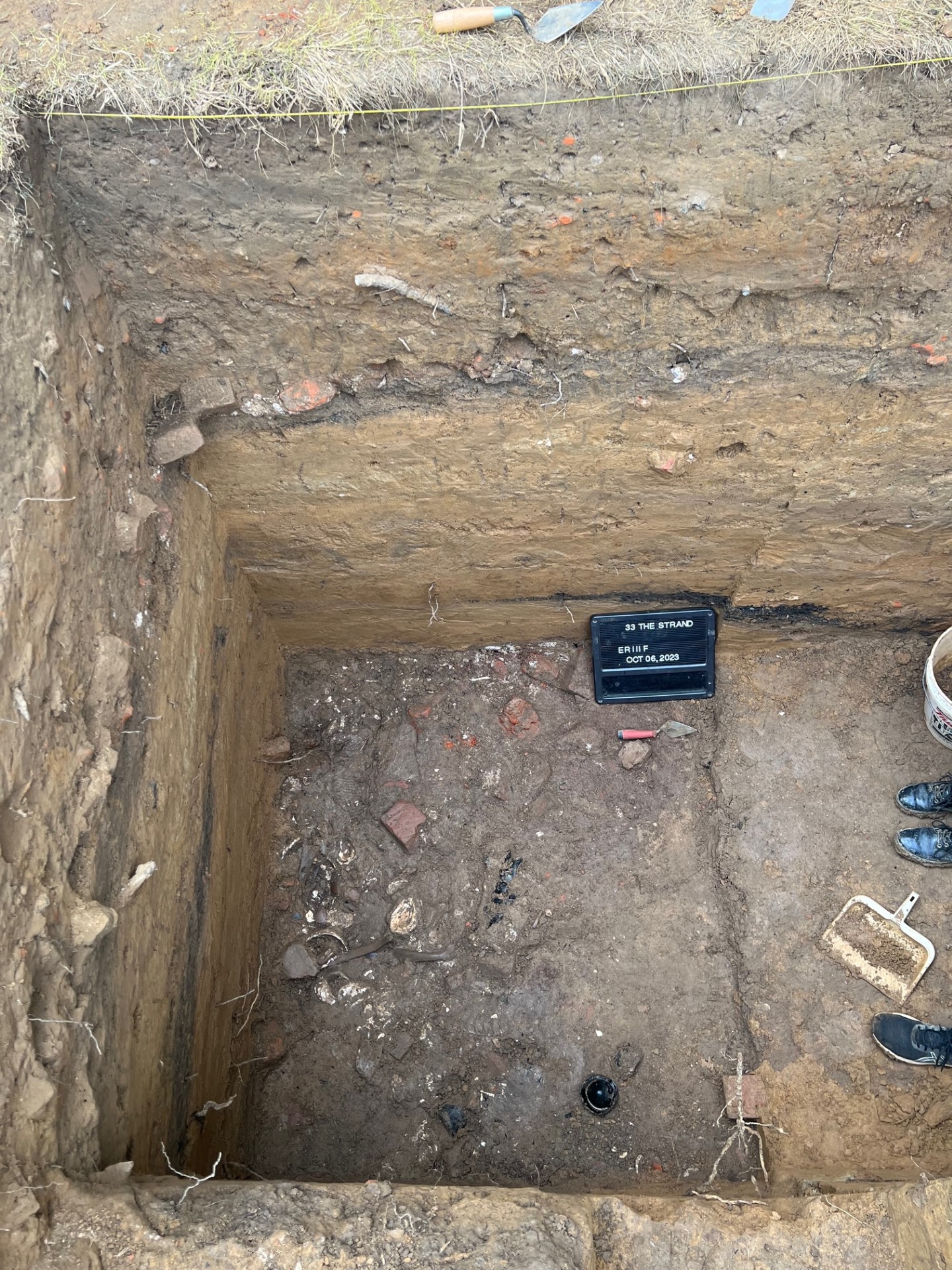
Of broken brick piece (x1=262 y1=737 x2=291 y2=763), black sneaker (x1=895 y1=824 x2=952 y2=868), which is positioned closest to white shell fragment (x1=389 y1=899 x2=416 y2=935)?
broken brick piece (x1=262 y1=737 x2=291 y2=763)

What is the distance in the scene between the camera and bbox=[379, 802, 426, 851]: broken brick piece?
3.74 m

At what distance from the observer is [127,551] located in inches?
106

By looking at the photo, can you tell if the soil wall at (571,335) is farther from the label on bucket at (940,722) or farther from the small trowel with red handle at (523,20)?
the label on bucket at (940,722)

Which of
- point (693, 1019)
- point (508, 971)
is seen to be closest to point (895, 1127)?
point (693, 1019)

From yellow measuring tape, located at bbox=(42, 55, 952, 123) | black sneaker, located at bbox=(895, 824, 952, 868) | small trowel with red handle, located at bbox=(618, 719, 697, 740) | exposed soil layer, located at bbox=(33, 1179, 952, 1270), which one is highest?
yellow measuring tape, located at bbox=(42, 55, 952, 123)

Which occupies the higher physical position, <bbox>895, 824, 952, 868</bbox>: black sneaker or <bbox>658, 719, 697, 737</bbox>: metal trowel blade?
<bbox>658, 719, 697, 737</bbox>: metal trowel blade

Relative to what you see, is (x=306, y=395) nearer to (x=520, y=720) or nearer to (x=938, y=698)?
(x=520, y=720)

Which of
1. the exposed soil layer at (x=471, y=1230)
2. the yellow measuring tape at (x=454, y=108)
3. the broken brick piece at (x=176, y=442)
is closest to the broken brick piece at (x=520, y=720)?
the broken brick piece at (x=176, y=442)

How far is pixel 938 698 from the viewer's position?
336 centimetres

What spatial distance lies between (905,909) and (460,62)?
321 centimetres

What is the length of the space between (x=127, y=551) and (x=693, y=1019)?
8.52 feet

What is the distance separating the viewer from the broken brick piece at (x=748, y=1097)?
3.15m

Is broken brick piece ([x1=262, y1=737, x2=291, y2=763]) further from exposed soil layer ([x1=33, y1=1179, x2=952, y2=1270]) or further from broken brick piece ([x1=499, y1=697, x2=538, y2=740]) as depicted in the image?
exposed soil layer ([x1=33, y1=1179, x2=952, y2=1270])

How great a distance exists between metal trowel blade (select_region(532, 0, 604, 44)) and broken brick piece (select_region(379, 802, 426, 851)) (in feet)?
8.99
